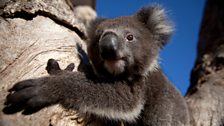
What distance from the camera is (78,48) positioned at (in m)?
3.67

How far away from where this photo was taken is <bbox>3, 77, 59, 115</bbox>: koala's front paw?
2.63 metres

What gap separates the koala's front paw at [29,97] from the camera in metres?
2.63

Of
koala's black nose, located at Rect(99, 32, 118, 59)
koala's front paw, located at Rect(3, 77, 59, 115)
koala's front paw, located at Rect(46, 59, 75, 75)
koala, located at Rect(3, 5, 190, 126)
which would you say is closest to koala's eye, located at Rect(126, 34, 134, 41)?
koala, located at Rect(3, 5, 190, 126)

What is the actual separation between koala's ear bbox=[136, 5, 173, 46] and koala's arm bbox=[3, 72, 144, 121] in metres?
0.77

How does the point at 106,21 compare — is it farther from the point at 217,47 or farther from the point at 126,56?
the point at 217,47

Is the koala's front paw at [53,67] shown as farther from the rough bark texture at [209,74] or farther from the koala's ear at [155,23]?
the rough bark texture at [209,74]

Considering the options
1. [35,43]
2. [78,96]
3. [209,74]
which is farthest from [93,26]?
[209,74]

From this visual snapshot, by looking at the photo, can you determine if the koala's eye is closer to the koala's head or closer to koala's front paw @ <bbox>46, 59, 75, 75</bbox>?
the koala's head

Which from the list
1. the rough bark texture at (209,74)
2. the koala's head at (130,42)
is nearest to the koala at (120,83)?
the koala's head at (130,42)

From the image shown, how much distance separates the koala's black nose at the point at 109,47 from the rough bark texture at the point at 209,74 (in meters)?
1.96

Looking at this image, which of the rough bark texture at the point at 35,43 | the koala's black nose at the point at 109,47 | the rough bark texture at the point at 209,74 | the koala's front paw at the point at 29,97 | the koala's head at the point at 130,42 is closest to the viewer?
the koala's front paw at the point at 29,97

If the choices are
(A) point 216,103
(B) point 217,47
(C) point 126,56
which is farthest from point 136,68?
(B) point 217,47

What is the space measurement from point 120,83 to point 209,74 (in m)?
2.48

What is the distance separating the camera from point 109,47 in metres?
3.37
